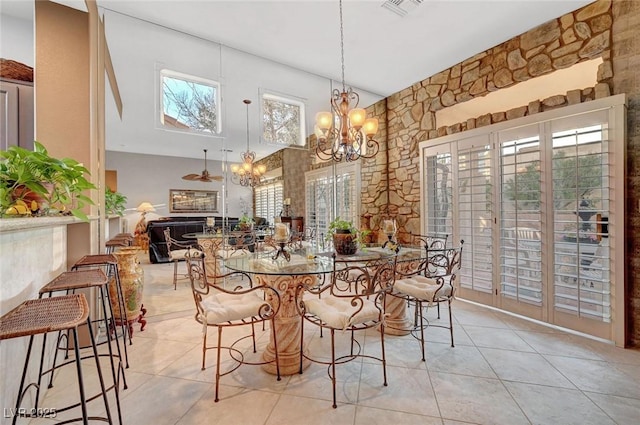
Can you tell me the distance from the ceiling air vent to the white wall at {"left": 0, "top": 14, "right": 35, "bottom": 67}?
3.35 metres

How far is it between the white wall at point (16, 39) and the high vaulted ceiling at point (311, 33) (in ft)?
0.48

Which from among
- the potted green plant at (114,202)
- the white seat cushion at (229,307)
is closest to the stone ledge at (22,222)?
the white seat cushion at (229,307)

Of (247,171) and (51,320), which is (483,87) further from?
(51,320)

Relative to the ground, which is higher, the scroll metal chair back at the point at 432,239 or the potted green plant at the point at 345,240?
the potted green plant at the point at 345,240

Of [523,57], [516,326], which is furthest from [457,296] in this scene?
[523,57]

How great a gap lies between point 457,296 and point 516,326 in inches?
35.0

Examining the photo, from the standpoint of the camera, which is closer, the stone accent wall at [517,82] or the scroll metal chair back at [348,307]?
the scroll metal chair back at [348,307]

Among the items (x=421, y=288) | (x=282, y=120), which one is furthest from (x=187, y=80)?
(x=421, y=288)

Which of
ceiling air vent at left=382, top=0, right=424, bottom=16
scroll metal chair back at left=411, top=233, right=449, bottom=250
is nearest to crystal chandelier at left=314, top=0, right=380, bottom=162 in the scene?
ceiling air vent at left=382, top=0, right=424, bottom=16

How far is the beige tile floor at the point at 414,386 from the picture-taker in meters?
1.61

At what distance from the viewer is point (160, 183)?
3.44 m

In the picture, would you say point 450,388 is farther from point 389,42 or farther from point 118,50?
point 118,50

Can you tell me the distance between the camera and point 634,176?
2346mm

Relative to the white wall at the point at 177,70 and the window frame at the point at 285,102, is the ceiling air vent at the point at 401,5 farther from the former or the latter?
the window frame at the point at 285,102
